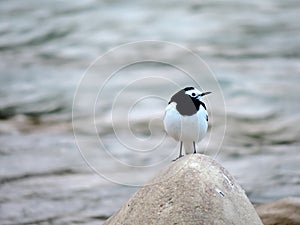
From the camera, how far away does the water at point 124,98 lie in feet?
29.2

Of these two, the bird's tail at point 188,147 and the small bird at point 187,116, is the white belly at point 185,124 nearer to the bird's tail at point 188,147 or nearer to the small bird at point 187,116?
the small bird at point 187,116

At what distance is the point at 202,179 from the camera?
492 centimetres

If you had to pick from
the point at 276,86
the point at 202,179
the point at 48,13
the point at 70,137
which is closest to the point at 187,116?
the point at 202,179

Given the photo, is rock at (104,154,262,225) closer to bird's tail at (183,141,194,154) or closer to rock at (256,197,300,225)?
bird's tail at (183,141,194,154)

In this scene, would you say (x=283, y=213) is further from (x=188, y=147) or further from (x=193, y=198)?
(x=193, y=198)

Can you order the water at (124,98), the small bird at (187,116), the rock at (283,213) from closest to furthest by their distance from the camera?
1. the small bird at (187,116)
2. the rock at (283,213)
3. the water at (124,98)

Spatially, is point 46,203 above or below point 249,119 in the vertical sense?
below

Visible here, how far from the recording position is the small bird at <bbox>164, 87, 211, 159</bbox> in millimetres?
4836

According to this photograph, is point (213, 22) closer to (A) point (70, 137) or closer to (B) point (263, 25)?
(B) point (263, 25)

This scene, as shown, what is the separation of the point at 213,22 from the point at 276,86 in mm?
2926

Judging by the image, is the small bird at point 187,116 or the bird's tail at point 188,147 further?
the bird's tail at point 188,147

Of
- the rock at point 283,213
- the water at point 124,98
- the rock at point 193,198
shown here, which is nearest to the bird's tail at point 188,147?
the rock at point 193,198

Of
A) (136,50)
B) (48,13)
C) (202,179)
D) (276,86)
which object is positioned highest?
(48,13)

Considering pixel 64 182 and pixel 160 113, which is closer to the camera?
pixel 64 182
